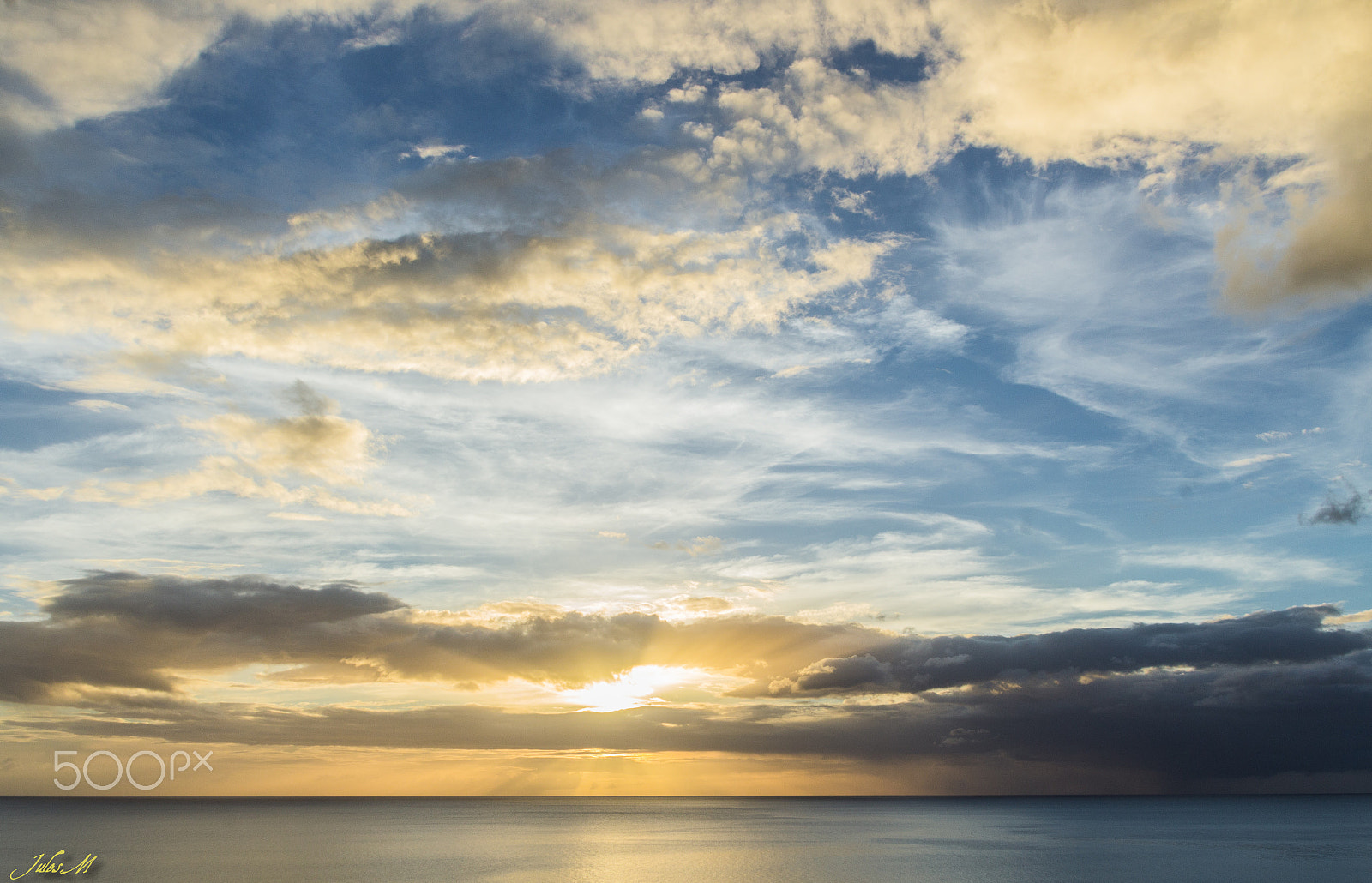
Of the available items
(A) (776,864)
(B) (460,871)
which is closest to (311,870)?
(B) (460,871)

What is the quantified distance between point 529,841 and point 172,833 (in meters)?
86.3

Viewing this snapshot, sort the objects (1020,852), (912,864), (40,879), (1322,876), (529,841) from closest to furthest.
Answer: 1. (40,879)
2. (1322,876)
3. (912,864)
4. (1020,852)
5. (529,841)

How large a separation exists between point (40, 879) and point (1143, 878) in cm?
14459

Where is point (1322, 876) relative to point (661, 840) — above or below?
above

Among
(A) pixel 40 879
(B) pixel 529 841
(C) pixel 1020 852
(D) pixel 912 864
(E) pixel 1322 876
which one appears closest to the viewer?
(A) pixel 40 879

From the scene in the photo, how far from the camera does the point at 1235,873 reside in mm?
114562

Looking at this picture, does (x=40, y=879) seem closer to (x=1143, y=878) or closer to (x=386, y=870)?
(x=386, y=870)

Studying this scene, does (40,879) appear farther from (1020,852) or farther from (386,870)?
(1020,852)

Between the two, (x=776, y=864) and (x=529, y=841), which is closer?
(x=776, y=864)

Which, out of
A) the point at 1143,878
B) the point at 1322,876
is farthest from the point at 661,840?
the point at 1322,876
